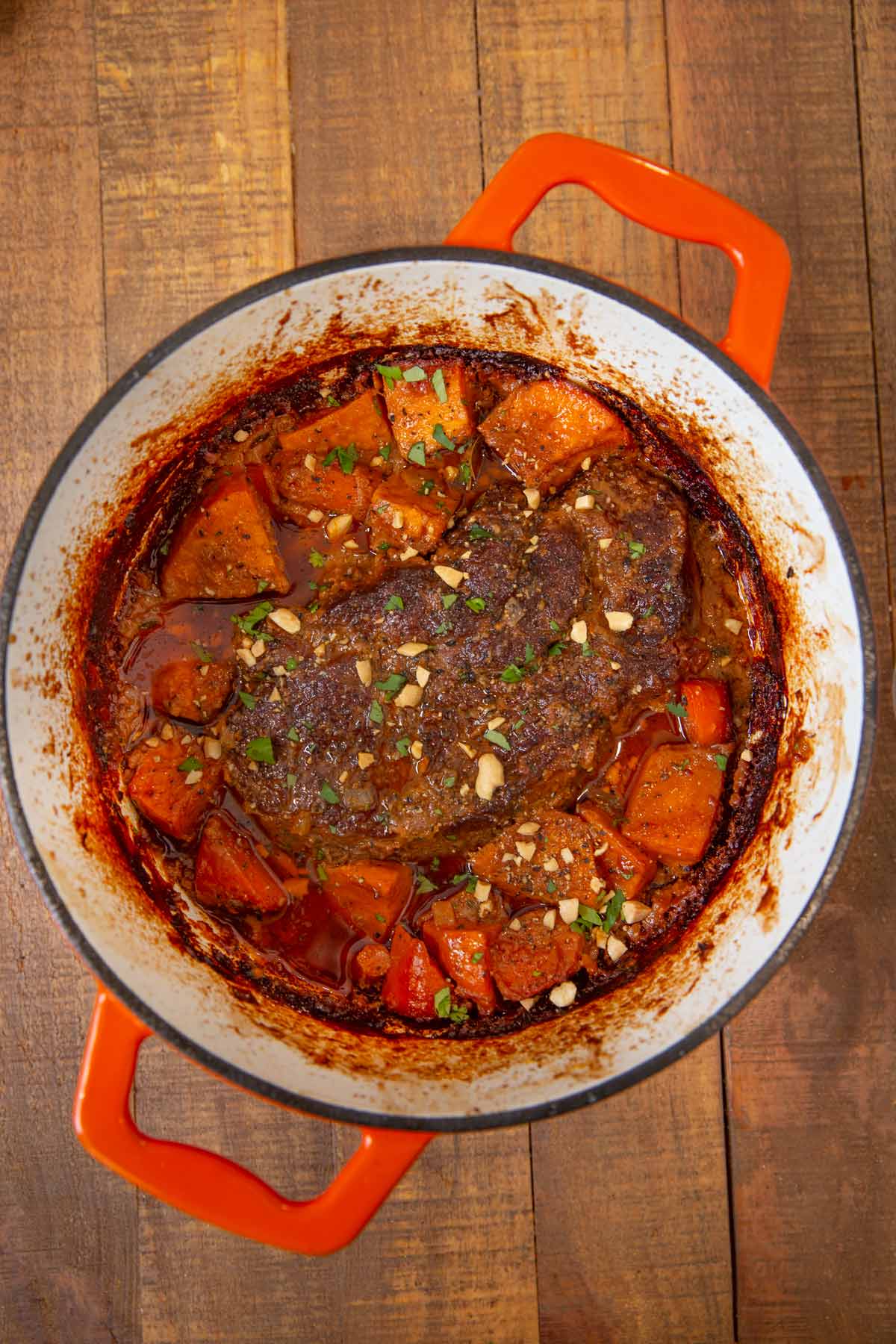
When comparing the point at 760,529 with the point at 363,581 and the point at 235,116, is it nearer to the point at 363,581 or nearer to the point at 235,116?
the point at 363,581

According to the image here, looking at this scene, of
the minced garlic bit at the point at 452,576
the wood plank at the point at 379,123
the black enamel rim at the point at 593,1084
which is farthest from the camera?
the wood plank at the point at 379,123

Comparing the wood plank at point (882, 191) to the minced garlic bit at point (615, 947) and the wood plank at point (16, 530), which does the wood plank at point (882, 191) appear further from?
the wood plank at point (16, 530)

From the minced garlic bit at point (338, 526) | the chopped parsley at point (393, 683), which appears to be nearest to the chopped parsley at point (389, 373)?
the minced garlic bit at point (338, 526)

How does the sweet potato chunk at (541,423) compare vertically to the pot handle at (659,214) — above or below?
below

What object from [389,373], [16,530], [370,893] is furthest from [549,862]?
[16,530]

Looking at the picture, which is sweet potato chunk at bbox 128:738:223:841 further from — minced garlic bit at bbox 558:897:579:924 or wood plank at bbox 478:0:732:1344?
wood plank at bbox 478:0:732:1344

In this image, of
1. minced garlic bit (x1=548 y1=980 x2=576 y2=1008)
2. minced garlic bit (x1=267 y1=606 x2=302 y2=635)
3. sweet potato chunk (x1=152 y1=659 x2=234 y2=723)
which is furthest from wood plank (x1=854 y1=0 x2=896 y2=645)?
sweet potato chunk (x1=152 y1=659 x2=234 y2=723)

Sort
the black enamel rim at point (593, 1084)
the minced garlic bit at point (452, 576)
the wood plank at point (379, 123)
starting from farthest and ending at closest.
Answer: the wood plank at point (379, 123) → the minced garlic bit at point (452, 576) → the black enamel rim at point (593, 1084)

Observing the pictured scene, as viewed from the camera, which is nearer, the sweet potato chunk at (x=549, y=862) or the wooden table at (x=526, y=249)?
the sweet potato chunk at (x=549, y=862)
